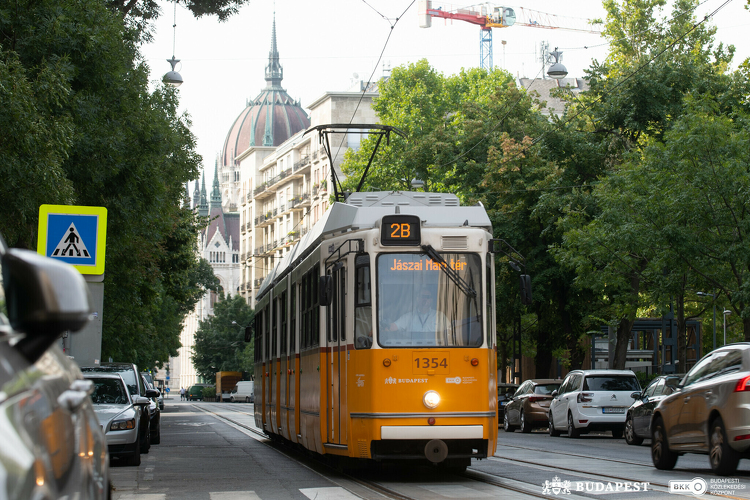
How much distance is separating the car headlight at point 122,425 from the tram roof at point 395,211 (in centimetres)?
376

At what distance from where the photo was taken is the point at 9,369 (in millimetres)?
2211

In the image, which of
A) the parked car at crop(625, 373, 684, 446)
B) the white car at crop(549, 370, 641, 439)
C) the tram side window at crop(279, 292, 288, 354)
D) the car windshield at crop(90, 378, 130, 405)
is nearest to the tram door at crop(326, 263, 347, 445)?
the tram side window at crop(279, 292, 288, 354)

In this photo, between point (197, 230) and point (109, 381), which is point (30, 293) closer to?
point (109, 381)

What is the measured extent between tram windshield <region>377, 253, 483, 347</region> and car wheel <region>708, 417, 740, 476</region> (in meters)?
2.79

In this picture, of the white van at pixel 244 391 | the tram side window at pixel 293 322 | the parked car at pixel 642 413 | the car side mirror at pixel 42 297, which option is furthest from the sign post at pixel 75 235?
the white van at pixel 244 391

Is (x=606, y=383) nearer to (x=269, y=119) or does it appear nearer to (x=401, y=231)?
(x=401, y=231)

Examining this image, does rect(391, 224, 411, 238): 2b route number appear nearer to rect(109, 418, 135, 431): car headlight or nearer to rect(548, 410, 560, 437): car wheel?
rect(109, 418, 135, 431): car headlight

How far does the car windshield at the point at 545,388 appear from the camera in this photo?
96.1 feet

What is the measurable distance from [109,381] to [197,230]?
20.7 m

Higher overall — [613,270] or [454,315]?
[613,270]

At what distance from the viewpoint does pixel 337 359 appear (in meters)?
12.6

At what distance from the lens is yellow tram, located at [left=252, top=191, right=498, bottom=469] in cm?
1168

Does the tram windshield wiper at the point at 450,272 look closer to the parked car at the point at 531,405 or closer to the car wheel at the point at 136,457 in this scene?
the car wheel at the point at 136,457

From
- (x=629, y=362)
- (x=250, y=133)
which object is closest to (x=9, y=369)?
(x=629, y=362)
